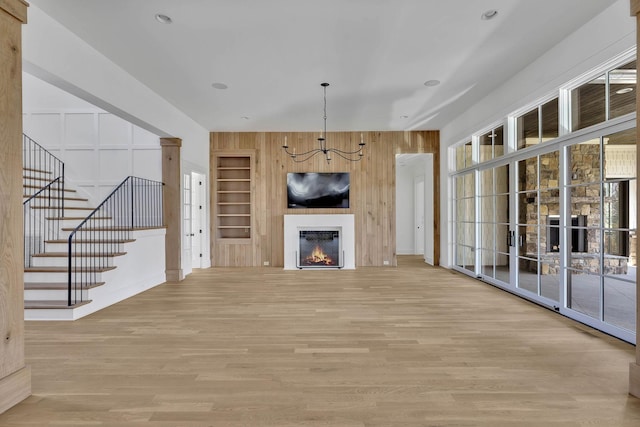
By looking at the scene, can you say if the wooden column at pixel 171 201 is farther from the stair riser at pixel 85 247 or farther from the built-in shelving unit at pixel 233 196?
the built-in shelving unit at pixel 233 196

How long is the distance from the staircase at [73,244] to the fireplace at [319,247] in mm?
2824

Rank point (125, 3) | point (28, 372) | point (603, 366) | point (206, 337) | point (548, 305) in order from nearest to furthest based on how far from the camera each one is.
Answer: point (28, 372), point (603, 366), point (125, 3), point (206, 337), point (548, 305)

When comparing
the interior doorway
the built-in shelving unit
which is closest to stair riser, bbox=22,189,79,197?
the built-in shelving unit

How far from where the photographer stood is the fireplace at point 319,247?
712cm

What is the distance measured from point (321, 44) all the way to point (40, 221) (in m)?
5.07

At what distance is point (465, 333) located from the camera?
312 centimetres

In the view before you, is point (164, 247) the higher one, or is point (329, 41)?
point (329, 41)

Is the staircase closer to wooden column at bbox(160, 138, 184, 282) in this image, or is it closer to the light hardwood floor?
wooden column at bbox(160, 138, 184, 282)

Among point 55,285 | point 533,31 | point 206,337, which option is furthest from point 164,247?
point 533,31

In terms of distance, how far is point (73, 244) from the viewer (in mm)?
4703

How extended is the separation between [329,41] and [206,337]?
3.25 metres

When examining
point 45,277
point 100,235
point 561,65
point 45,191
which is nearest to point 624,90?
point 561,65

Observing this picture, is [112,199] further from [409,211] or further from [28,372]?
[409,211]

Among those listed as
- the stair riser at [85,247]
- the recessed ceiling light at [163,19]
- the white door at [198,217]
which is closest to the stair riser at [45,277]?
the stair riser at [85,247]
